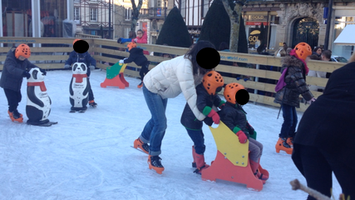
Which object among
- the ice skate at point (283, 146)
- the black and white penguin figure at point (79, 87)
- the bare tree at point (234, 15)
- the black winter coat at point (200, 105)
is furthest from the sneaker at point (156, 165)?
the bare tree at point (234, 15)

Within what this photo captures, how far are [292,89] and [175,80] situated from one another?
73.7 inches

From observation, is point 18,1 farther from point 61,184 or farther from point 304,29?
point 304,29

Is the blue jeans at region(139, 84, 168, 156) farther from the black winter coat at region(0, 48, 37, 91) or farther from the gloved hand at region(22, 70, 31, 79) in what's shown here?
the black winter coat at region(0, 48, 37, 91)

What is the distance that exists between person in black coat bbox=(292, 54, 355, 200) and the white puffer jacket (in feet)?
4.93

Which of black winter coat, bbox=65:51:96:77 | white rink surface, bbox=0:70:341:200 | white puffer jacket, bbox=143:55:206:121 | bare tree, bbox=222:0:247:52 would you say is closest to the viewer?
white puffer jacket, bbox=143:55:206:121

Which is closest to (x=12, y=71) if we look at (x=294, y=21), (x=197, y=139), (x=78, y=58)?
(x=78, y=58)

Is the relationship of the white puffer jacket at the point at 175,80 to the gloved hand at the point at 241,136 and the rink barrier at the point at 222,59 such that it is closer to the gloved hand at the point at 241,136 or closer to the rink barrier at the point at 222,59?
the gloved hand at the point at 241,136

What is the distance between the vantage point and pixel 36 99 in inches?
241

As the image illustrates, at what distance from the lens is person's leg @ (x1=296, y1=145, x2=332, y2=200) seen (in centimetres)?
227

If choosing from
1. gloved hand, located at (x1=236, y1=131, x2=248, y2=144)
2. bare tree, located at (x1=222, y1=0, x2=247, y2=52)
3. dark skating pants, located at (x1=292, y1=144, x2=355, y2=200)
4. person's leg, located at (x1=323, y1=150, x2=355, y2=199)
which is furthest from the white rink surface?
bare tree, located at (x1=222, y1=0, x2=247, y2=52)

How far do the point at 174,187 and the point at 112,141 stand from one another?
186 centimetres

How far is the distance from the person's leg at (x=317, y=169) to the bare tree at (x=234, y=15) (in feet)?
27.9

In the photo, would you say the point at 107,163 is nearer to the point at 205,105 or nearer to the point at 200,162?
the point at 200,162

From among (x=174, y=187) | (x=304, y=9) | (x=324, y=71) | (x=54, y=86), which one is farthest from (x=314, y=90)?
(x=304, y=9)
